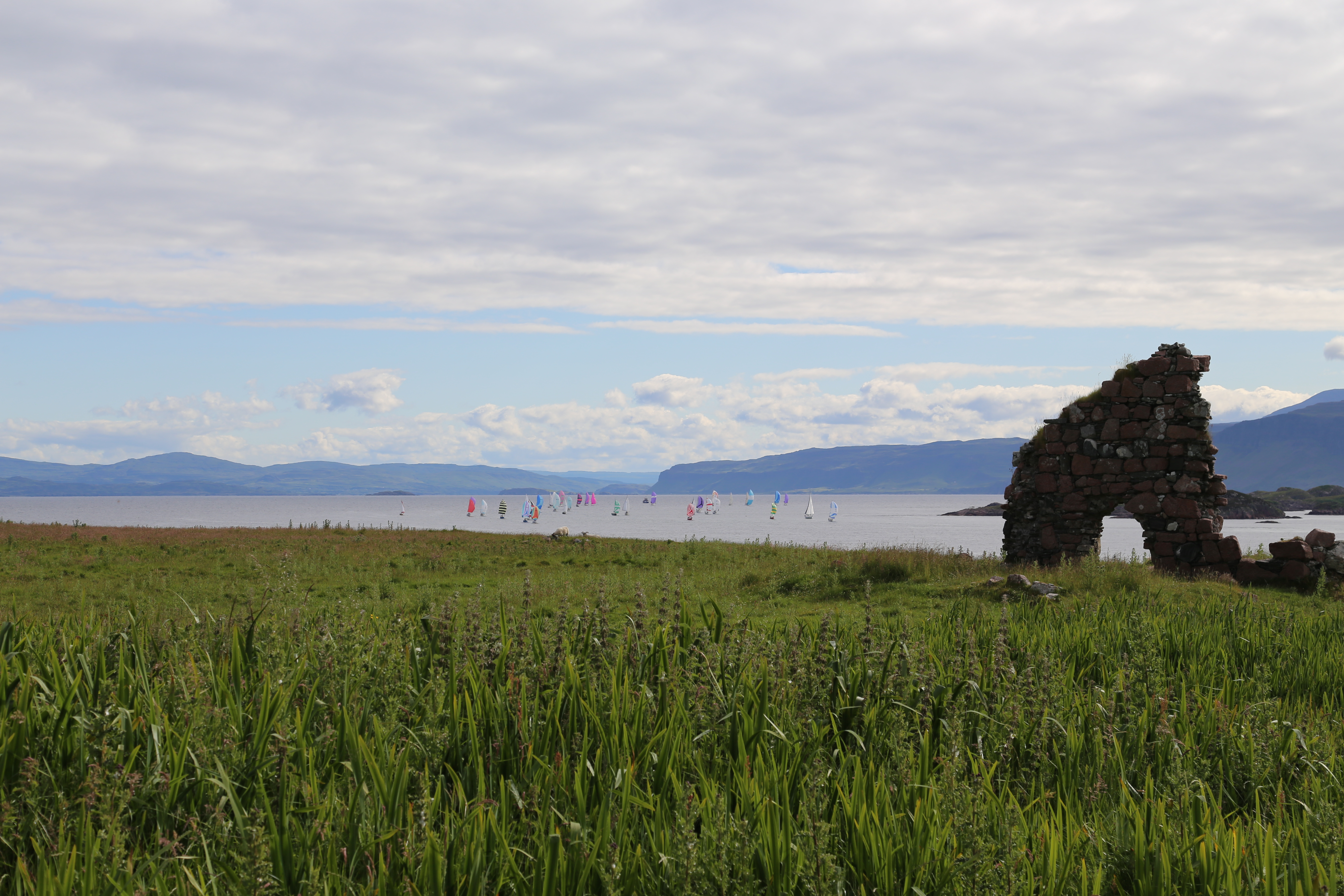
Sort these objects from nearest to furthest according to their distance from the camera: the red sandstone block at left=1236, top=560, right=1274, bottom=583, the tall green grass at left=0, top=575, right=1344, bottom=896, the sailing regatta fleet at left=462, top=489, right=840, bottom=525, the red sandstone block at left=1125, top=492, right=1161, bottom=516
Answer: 1. the tall green grass at left=0, top=575, right=1344, bottom=896
2. the red sandstone block at left=1236, top=560, right=1274, bottom=583
3. the red sandstone block at left=1125, top=492, right=1161, bottom=516
4. the sailing regatta fleet at left=462, top=489, right=840, bottom=525

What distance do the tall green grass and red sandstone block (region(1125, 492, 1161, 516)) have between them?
528 inches

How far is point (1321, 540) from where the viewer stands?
16984 mm

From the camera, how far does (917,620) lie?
10.9 meters

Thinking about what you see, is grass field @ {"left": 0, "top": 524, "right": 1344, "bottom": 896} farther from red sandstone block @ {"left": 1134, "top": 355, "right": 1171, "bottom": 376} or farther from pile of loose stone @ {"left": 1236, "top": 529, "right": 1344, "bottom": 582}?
red sandstone block @ {"left": 1134, "top": 355, "right": 1171, "bottom": 376}

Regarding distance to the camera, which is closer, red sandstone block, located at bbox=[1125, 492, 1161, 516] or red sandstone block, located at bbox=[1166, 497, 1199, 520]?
red sandstone block, located at bbox=[1166, 497, 1199, 520]

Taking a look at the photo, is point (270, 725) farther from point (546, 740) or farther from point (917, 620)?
point (917, 620)

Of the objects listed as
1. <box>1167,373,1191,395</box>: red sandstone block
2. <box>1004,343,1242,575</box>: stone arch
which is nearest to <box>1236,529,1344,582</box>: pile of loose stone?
<box>1004,343,1242,575</box>: stone arch

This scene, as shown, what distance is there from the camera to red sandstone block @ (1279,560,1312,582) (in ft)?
55.3

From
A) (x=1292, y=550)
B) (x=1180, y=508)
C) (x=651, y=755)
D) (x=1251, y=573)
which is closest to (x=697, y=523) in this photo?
(x=1180, y=508)

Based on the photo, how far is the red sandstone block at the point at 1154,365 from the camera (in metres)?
19.0

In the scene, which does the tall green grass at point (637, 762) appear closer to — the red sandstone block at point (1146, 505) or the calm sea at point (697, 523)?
the red sandstone block at point (1146, 505)

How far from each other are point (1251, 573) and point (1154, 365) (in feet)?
16.4

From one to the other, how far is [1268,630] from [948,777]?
23.7 ft

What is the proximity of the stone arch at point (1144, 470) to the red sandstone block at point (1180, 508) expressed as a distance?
0.02 metres
